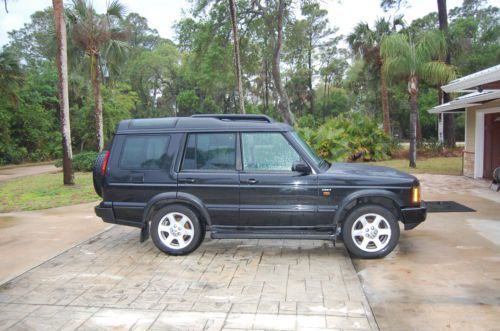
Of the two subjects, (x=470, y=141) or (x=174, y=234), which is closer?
Answer: (x=174, y=234)

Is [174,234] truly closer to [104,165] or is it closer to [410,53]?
[104,165]

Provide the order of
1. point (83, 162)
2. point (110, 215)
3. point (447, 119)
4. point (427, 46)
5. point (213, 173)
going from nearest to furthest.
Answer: point (213, 173) < point (110, 215) < point (427, 46) < point (83, 162) < point (447, 119)

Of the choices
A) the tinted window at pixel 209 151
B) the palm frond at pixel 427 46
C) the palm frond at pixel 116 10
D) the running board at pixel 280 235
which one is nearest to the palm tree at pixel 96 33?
the palm frond at pixel 116 10

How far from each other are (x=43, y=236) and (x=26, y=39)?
166ft

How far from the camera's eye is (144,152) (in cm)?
589

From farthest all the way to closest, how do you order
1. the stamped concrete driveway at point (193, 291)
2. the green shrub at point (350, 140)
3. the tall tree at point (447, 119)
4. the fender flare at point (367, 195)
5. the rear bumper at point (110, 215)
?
the tall tree at point (447, 119) → the green shrub at point (350, 140) → the rear bumper at point (110, 215) → the fender flare at point (367, 195) → the stamped concrete driveway at point (193, 291)

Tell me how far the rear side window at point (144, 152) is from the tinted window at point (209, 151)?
0.33m

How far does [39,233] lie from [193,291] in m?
4.08

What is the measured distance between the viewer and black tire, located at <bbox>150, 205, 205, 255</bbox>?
5.80 m

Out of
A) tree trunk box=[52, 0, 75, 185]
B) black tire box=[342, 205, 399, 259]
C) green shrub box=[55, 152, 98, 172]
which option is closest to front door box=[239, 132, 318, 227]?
black tire box=[342, 205, 399, 259]

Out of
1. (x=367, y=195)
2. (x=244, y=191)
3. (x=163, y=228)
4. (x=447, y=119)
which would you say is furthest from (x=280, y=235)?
(x=447, y=119)

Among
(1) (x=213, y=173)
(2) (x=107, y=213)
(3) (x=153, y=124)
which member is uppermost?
(3) (x=153, y=124)

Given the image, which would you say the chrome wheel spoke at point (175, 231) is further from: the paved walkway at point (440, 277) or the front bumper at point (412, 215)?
the front bumper at point (412, 215)

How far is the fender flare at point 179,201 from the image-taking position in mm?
5688
